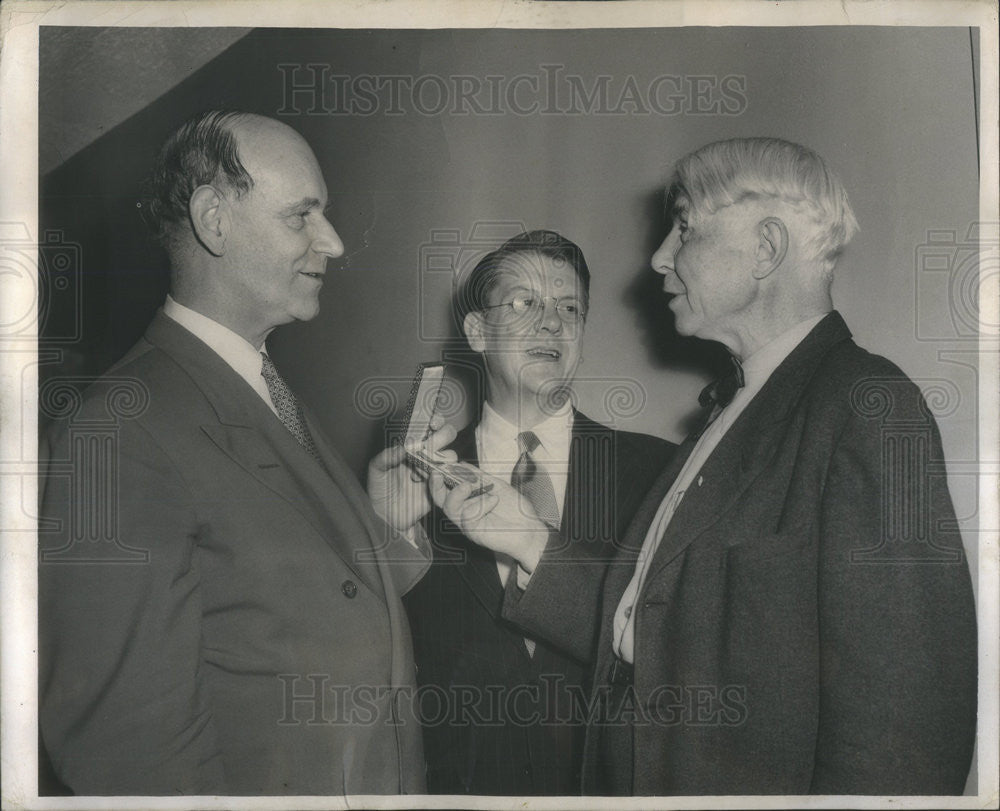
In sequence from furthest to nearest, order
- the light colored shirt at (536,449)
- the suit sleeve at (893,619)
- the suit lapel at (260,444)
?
the light colored shirt at (536,449), the suit lapel at (260,444), the suit sleeve at (893,619)

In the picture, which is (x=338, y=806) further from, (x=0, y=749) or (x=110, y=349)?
(x=110, y=349)

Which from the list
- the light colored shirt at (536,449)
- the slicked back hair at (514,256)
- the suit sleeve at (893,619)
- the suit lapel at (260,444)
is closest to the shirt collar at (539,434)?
the light colored shirt at (536,449)

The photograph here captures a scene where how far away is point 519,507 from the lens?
2.25m

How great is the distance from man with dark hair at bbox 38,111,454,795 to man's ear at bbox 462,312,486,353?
0.70ft

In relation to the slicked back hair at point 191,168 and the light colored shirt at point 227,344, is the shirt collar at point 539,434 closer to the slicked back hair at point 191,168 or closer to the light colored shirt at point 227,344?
the light colored shirt at point 227,344

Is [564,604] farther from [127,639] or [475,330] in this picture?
[127,639]

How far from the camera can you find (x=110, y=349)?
2283 millimetres

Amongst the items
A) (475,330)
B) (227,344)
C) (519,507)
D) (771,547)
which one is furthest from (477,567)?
(227,344)

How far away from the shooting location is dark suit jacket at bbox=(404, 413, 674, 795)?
7.34ft

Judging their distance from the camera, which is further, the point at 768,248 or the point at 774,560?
the point at 768,248

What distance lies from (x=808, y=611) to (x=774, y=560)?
0.13 m

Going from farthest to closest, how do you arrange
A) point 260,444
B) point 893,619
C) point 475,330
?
1. point 475,330
2. point 260,444
3. point 893,619

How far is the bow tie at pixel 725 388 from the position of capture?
2.19m

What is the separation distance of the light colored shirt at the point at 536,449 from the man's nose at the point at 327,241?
51 centimetres
